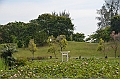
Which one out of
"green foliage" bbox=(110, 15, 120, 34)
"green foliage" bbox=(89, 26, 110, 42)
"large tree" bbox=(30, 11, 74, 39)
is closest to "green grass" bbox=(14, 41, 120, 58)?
"green foliage" bbox=(89, 26, 110, 42)

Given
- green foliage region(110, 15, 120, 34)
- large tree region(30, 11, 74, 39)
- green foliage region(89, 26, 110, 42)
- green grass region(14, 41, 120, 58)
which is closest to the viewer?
green grass region(14, 41, 120, 58)

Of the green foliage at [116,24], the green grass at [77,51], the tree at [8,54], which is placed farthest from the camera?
the green foliage at [116,24]

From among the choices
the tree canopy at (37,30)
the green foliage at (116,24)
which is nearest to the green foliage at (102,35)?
the green foliage at (116,24)

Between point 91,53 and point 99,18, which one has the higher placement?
point 99,18

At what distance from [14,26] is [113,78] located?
32231 mm

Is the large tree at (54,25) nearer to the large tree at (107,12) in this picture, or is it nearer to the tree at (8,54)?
the large tree at (107,12)

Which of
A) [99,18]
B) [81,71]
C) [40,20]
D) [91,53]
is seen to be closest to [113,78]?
[81,71]

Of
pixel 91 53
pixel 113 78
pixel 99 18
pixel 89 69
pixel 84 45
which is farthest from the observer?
pixel 99 18

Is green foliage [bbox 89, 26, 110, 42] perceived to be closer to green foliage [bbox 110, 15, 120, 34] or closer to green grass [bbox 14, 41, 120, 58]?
green foliage [bbox 110, 15, 120, 34]

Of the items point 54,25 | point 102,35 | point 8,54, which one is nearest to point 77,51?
point 102,35

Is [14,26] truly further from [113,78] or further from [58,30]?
[113,78]

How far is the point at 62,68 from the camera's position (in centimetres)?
1445

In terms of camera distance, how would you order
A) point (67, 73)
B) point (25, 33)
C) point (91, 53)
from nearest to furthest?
point (67, 73) < point (91, 53) < point (25, 33)

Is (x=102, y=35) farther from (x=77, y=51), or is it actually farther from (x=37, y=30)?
(x=37, y=30)
